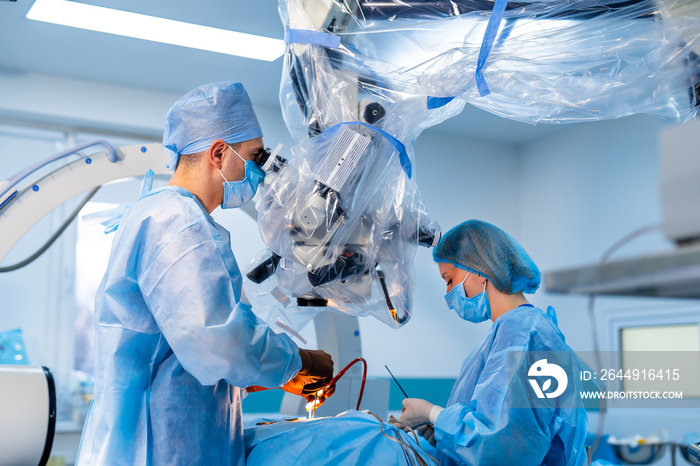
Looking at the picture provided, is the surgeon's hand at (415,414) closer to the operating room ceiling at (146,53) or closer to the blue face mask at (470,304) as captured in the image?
the blue face mask at (470,304)

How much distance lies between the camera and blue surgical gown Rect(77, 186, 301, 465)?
1256mm

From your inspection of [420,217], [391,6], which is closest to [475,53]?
[391,6]

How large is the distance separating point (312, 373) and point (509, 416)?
0.50 metres

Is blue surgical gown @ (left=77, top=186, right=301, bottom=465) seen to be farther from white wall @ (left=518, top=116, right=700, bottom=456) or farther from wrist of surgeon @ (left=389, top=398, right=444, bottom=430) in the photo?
white wall @ (left=518, top=116, right=700, bottom=456)

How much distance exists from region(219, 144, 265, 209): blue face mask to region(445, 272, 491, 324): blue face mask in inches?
31.4

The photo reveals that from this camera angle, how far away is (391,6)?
4.49ft

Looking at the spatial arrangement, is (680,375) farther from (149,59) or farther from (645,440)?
(149,59)

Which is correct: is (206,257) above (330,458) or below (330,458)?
above

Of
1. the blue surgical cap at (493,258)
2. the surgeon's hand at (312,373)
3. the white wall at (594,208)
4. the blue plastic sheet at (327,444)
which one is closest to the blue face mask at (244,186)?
the surgeon's hand at (312,373)

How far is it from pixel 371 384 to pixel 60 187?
1.54m

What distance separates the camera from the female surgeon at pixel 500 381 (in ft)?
5.21

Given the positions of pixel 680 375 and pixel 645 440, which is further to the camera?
pixel 645 440

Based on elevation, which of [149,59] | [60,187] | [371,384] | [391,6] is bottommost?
[371,384]

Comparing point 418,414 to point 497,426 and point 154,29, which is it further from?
point 154,29
